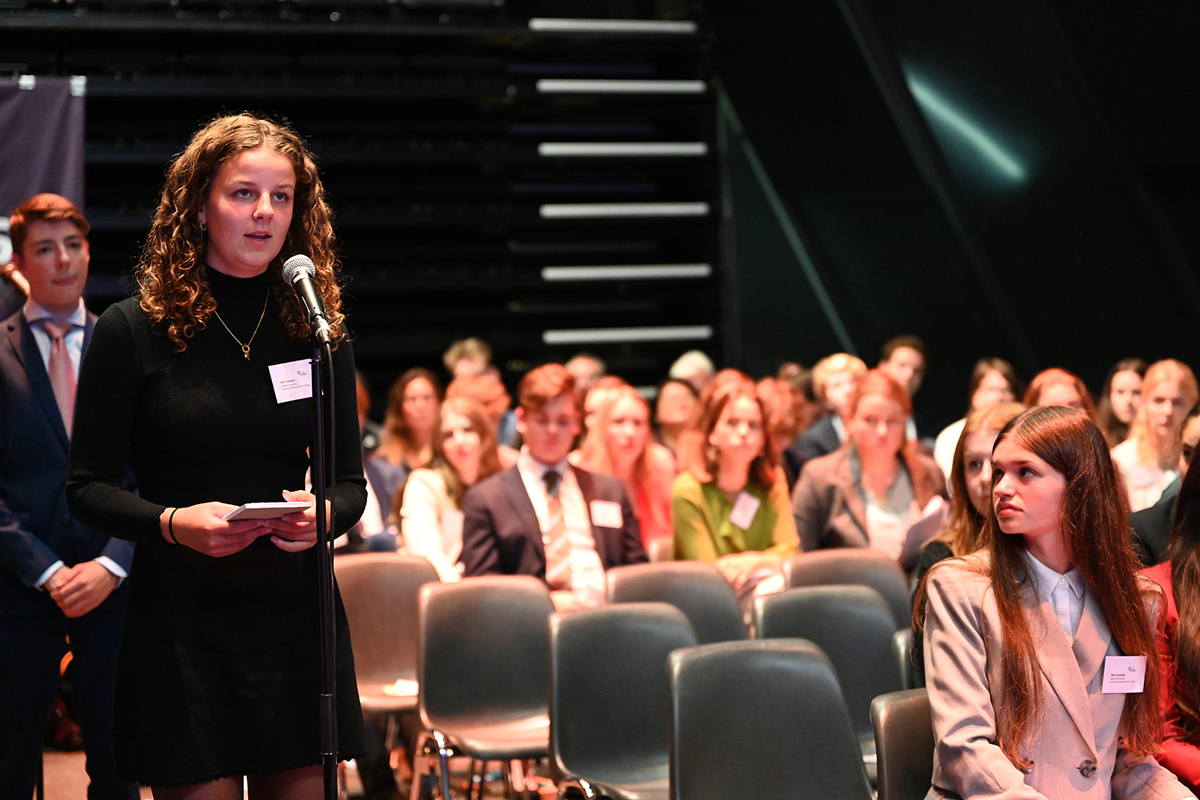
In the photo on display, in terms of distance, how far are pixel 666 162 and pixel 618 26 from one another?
0.86 meters

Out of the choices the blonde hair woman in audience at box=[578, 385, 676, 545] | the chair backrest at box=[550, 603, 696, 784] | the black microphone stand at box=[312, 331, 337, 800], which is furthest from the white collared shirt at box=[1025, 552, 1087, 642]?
the blonde hair woman in audience at box=[578, 385, 676, 545]

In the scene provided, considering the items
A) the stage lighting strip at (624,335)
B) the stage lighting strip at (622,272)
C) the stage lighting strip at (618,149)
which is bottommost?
the stage lighting strip at (624,335)

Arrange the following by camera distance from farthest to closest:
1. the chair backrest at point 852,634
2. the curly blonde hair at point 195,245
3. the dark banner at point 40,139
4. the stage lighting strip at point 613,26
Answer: the stage lighting strip at point 613,26 < the dark banner at point 40,139 < the chair backrest at point 852,634 < the curly blonde hair at point 195,245

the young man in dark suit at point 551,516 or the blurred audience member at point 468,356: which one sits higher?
the blurred audience member at point 468,356

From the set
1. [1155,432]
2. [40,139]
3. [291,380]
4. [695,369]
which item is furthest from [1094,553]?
[40,139]

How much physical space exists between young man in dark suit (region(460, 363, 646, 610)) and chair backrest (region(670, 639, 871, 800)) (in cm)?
141

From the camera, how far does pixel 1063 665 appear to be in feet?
6.73

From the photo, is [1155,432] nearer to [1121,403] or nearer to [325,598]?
[1121,403]

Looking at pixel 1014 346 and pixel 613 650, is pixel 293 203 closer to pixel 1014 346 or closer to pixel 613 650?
pixel 613 650

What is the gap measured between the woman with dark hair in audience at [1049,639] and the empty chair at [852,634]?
3.92 ft

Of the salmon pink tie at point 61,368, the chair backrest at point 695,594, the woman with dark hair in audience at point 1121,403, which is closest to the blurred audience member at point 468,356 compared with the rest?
the chair backrest at point 695,594

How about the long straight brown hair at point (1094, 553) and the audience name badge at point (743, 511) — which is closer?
the long straight brown hair at point (1094, 553)

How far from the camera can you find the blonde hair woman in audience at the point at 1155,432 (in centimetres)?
428

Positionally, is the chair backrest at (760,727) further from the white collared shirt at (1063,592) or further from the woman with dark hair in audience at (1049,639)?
the white collared shirt at (1063,592)
